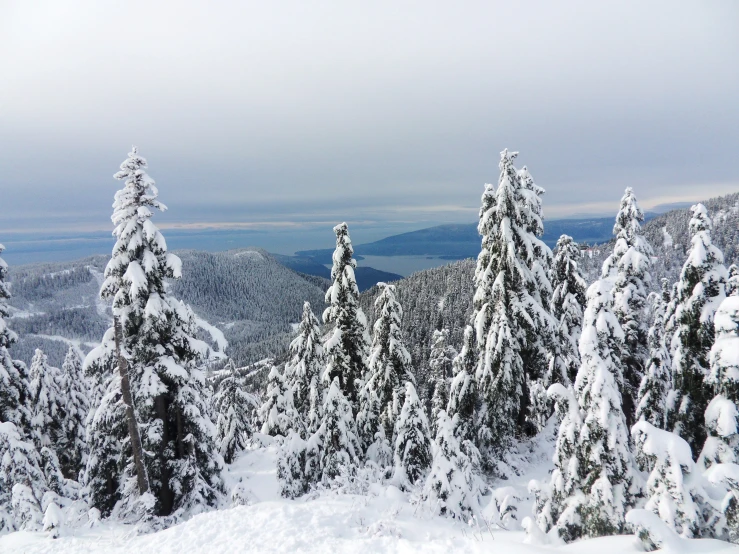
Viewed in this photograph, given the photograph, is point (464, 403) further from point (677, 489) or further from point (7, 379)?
point (7, 379)

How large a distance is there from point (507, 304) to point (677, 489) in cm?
1081

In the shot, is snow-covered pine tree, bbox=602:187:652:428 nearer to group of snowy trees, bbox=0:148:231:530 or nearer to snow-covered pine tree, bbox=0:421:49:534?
group of snowy trees, bbox=0:148:231:530

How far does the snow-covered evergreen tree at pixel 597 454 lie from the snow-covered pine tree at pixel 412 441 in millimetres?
6394

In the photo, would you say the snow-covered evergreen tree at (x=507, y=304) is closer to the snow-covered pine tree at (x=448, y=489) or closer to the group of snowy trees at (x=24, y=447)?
the snow-covered pine tree at (x=448, y=489)

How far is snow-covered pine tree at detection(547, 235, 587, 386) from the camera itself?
1880 cm

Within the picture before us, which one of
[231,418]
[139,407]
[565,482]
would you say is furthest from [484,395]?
[231,418]

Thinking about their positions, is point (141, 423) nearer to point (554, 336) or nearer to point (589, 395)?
point (589, 395)

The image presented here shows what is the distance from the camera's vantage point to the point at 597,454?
7605mm

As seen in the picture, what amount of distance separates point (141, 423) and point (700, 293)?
711 inches

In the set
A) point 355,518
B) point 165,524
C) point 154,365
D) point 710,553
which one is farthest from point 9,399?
point 710,553

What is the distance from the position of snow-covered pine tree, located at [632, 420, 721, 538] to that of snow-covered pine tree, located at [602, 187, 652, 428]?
361 inches

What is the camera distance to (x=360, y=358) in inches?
741

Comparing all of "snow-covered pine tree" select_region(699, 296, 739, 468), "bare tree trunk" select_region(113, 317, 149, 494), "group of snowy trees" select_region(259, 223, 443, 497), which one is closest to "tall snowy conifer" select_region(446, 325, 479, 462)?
"group of snowy trees" select_region(259, 223, 443, 497)

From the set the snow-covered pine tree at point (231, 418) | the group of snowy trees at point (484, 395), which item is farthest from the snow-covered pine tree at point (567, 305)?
the snow-covered pine tree at point (231, 418)
